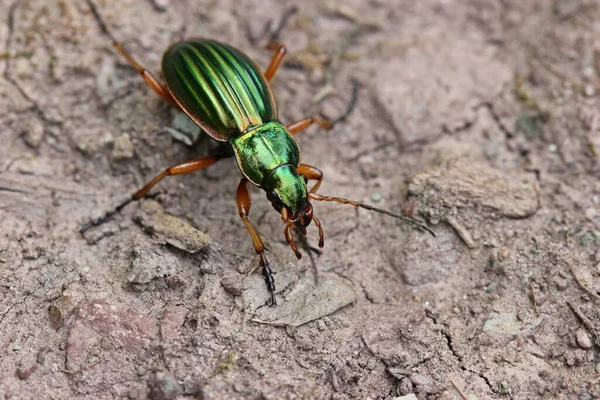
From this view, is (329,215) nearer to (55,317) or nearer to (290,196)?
(290,196)

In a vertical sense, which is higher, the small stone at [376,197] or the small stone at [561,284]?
the small stone at [561,284]

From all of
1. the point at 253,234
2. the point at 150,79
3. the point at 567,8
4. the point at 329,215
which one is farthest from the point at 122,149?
the point at 567,8

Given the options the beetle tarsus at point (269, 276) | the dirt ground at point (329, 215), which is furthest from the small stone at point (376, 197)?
the beetle tarsus at point (269, 276)

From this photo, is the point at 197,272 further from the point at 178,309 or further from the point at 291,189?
the point at 291,189

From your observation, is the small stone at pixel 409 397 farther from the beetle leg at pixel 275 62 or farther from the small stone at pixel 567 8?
the small stone at pixel 567 8

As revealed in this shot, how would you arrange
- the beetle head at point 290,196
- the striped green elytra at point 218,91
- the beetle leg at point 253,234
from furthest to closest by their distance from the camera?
the striped green elytra at point 218,91 < the beetle head at point 290,196 < the beetle leg at point 253,234

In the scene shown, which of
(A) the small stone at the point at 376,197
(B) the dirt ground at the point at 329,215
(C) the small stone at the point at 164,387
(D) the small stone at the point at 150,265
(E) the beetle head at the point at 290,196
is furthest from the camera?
(A) the small stone at the point at 376,197

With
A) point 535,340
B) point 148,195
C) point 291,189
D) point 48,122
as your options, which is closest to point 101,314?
point 148,195
